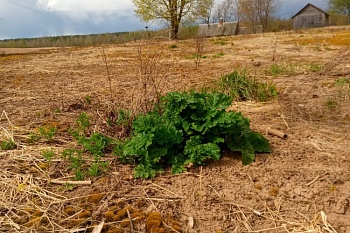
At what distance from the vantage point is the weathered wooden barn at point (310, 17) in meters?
48.2

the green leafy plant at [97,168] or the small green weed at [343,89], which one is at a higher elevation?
the small green weed at [343,89]

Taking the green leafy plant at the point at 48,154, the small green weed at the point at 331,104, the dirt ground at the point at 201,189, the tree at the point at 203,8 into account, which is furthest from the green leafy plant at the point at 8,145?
the tree at the point at 203,8

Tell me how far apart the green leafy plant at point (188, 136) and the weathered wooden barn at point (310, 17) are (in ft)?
165

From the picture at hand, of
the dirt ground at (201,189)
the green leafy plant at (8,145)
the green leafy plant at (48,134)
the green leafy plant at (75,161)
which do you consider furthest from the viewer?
the green leafy plant at (48,134)

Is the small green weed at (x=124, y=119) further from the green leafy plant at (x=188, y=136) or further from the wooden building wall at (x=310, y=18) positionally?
the wooden building wall at (x=310, y=18)

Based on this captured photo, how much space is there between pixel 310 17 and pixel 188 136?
54066 mm

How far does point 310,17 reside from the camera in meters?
49.8

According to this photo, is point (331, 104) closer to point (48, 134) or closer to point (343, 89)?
point (343, 89)

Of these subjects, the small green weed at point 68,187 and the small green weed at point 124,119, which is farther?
the small green weed at point 124,119

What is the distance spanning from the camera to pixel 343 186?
190 centimetres

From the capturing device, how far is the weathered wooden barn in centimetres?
4819

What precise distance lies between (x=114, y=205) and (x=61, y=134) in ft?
3.98

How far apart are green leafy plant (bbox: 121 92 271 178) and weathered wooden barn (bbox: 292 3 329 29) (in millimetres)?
50169

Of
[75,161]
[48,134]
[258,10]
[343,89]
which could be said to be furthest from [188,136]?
[258,10]
